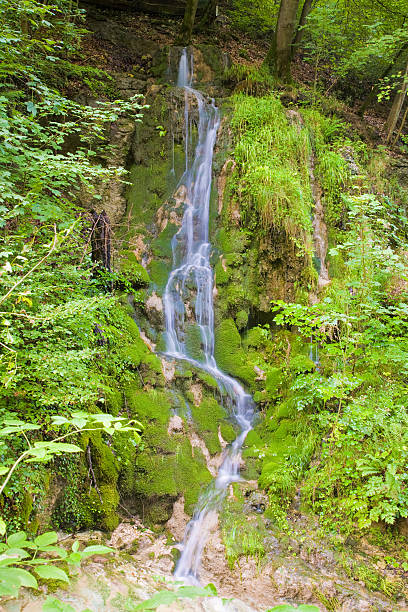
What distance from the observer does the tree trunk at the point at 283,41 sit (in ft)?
32.9

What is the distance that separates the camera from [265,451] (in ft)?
18.2

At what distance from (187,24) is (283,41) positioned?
10.2 feet

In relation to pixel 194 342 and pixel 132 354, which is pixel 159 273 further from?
pixel 132 354

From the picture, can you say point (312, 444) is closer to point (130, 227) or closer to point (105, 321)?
point (105, 321)

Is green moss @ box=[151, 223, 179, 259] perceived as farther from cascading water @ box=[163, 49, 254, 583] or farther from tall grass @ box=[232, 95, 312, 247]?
tall grass @ box=[232, 95, 312, 247]

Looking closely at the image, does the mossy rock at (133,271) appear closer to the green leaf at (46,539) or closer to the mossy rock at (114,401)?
the mossy rock at (114,401)

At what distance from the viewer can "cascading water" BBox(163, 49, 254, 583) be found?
15.4 ft

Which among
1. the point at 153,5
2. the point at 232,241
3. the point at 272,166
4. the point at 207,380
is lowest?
the point at 207,380

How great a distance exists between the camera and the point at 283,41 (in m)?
10.4

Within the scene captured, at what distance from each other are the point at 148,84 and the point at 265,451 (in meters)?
9.49

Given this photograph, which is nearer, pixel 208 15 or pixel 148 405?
pixel 148 405

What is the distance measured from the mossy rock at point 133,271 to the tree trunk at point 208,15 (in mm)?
10528

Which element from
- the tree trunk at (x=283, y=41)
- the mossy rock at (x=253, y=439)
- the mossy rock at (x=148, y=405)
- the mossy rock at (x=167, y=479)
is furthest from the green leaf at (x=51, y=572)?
the tree trunk at (x=283, y=41)

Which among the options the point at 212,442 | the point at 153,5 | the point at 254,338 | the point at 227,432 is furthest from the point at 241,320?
the point at 153,5
